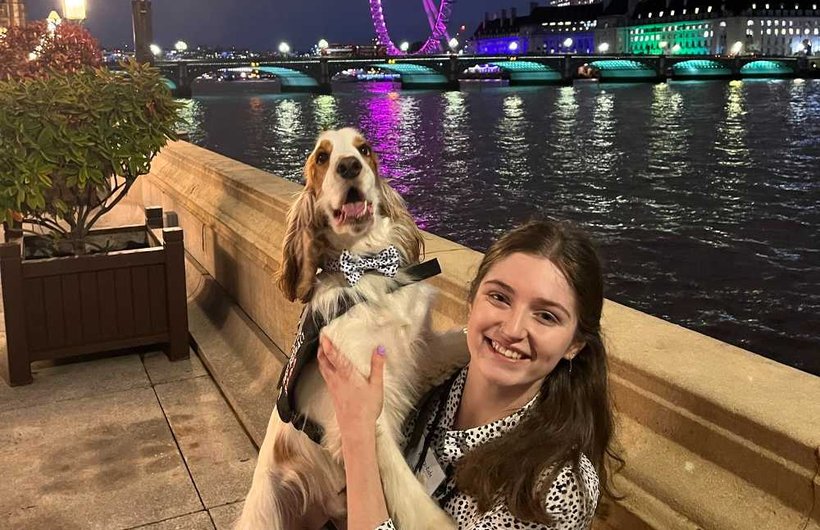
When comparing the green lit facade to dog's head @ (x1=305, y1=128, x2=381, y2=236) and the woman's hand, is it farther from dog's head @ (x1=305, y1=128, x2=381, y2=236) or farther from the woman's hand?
the woman's hand

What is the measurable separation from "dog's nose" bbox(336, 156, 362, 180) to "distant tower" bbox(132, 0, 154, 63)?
12.5m

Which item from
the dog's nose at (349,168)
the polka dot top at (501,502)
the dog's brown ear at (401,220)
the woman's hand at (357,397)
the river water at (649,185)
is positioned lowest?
the river water at (649,185)

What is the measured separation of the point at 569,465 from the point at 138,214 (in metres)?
8.40

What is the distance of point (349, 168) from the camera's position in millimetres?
2246

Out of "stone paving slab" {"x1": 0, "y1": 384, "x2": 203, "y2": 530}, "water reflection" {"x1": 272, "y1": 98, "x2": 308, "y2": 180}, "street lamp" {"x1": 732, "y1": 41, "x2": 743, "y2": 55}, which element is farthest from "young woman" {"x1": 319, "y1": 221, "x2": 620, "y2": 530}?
"street lamp" {"x1": 732, "y1": 41, "x2": 743, "y2": 55}

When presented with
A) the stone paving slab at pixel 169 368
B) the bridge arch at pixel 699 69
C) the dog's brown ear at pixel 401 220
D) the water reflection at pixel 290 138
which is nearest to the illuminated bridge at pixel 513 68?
the bridge arch at pixel 699 69

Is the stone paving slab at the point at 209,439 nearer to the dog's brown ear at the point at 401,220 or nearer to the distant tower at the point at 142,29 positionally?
the dog's brown ear at the point at 401,220

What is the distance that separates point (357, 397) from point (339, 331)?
277 millimetres

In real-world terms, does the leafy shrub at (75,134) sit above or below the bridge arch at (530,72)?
below

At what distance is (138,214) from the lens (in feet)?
30.7

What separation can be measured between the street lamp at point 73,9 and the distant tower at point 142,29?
915 mm

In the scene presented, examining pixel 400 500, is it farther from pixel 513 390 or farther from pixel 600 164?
pixel 600 164

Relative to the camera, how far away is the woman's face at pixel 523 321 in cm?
184

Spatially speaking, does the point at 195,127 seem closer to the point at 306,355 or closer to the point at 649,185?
the point at 649,185
